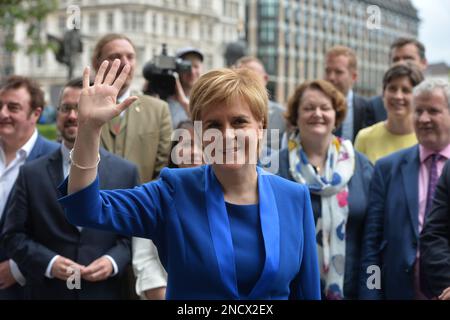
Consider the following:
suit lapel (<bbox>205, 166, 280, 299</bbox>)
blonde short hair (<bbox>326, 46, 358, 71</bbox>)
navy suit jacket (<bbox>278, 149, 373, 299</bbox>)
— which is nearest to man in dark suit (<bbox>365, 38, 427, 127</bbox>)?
blonde short hair (<bbox>326, 46, 358, 71</bbox>)

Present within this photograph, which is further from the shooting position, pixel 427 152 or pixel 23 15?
pixel 23 15

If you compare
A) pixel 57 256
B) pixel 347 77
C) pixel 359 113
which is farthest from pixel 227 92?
pixel 347 77

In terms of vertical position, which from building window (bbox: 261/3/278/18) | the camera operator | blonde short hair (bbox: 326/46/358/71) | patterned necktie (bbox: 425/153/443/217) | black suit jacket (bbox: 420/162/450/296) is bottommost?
black suit jacket (bbox: 420/162/450/296)

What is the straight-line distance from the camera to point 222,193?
7.57 feet

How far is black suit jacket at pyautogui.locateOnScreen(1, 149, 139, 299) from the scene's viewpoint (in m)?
3.75

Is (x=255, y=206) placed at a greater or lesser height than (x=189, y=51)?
lesser

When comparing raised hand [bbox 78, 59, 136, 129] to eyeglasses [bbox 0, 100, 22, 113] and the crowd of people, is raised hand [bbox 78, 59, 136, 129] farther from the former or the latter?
eyeglasses [bbox 0, 100, 22, 113]

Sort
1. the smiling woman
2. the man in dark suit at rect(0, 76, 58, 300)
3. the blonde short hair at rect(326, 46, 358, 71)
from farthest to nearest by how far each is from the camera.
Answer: the blonde short hair at rect(326, 46, 358, 71)
the smiling woman
the man in dark suit at rect(0, 76, 58, 300)

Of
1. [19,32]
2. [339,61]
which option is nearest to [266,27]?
[19,32]

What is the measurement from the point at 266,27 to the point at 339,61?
62.0 metres

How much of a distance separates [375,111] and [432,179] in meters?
1.89

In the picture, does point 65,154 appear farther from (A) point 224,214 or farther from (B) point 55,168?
(A) point 224,214

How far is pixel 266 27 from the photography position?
6669 centimetres
